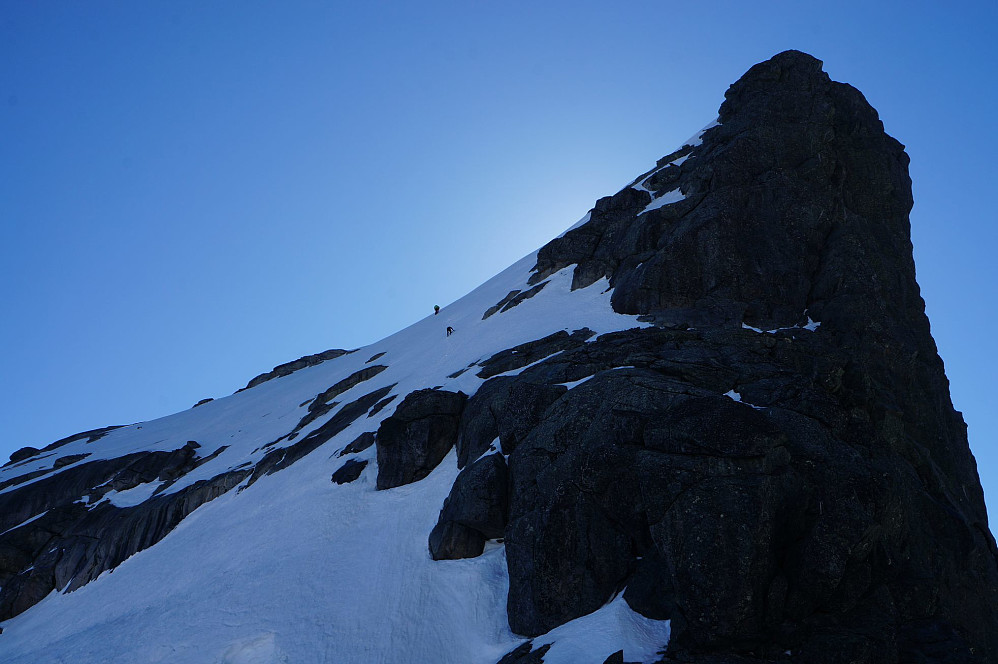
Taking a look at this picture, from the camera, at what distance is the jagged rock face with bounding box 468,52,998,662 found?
60.1ft

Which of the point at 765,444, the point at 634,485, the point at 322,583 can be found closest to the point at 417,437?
the point at 322,583

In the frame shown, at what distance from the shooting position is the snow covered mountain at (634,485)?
19.0m

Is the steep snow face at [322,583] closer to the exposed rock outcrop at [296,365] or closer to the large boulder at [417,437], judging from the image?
the large boulder at [417,437]

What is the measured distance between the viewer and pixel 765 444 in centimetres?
2022

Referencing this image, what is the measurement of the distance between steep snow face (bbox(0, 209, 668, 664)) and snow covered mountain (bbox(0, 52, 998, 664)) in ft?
0.48

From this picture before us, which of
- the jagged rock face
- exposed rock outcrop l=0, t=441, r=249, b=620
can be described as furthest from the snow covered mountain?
exposed rock outcrop l=0, t=441, r=249, b=620

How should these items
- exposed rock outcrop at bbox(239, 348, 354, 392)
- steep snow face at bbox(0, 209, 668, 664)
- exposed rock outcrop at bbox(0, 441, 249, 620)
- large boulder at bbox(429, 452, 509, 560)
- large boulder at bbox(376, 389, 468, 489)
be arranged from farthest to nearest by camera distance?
exposed rock outcrop at bbox(239, 348, 354, 392)
exposed rock outcrop at bbox(0, 441, 249, 620)
large boulder at bbox(376, 389, 468, 489)
large boulder at bbox(429, 452, 509, 560)
steep snow face at bbox(0, 209, 668, 664)

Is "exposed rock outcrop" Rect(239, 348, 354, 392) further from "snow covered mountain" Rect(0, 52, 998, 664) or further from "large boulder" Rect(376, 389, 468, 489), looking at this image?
"large boulder" Rect(376, 389, 468, 489)

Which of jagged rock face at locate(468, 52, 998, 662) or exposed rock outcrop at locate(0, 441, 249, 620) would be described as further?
exposed rock outcrop at locate(0, 441, 249, 620)

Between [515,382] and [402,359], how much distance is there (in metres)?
32.5

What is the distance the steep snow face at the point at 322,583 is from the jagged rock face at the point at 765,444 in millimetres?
1961

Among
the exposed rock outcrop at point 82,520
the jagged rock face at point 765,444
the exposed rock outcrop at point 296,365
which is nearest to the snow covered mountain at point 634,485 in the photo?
the jagged rock face at point 765,444

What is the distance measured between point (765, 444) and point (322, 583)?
1912 cm

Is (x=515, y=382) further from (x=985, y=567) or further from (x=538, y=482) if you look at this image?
(x=985, y=567)
